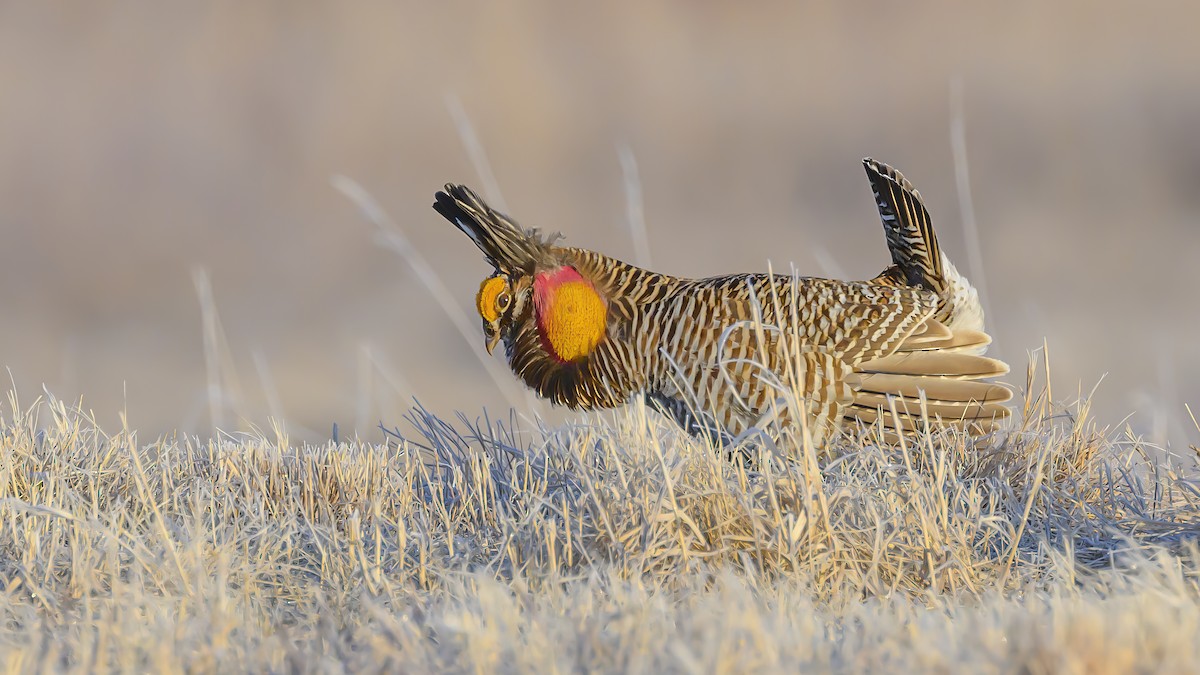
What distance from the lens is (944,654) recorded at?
1482 mm

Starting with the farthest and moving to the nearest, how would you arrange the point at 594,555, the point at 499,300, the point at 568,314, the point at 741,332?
the point at 499,300
the point at 568,314
the point at 741,332
the point at 594,555

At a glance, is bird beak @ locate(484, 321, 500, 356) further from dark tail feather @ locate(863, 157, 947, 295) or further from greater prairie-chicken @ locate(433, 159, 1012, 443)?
dark tail feather @ locate(863, 157, 947, 295)

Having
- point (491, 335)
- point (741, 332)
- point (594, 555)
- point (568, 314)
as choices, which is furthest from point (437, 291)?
point (594, 555)

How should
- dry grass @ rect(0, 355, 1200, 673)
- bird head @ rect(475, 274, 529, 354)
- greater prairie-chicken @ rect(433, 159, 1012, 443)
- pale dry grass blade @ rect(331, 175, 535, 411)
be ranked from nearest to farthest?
dry grass @ rect(0, 355, 1200, 673) → greater prairie-chicken @ rect(433, 159, 1012, 443) → pale dry grass blade @ rect(331, 175, 535, 411) → bird head @ rect(475, 274, 529, 354)

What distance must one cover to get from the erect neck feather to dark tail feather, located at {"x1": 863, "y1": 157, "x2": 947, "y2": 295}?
3.11 feet

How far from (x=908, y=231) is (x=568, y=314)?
43.0 inches

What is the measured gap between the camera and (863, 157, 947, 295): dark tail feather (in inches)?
153

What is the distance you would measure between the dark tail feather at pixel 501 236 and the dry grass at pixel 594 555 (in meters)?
0.81

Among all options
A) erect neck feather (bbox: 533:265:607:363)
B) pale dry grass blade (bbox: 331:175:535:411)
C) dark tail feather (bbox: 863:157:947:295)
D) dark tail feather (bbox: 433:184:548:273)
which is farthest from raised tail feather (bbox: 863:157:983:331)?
pale dry grass blade (bbox: 331:175:535:411)

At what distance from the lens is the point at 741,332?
331 centimetres

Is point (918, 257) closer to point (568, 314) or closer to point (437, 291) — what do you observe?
point (568, 314)

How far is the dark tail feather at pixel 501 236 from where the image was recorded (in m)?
3.85

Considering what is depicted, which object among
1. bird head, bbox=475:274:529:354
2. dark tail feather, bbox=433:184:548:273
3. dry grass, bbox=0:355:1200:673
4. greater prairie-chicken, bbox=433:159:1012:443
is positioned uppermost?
dark tail feather, bbox=433:184:548:273

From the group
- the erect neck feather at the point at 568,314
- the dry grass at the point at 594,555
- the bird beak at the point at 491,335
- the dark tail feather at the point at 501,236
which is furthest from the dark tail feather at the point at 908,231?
the bird beak at the point at 491,335
